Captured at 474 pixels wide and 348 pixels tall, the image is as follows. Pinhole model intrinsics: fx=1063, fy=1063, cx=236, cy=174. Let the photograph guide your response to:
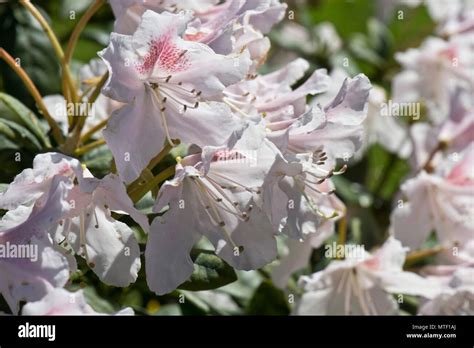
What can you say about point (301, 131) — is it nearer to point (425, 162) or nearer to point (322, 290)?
point (322, 290)

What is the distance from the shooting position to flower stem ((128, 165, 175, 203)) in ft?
4.14

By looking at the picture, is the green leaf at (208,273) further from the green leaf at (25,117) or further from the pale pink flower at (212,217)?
the green leaf at (25,117)

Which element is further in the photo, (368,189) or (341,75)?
(368,189)

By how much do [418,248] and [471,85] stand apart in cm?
75

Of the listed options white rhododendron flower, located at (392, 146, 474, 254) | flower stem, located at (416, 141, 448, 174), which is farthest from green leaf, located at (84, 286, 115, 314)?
flower stem, located at (416, 141, 448, 174)

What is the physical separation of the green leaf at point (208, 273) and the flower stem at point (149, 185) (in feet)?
0.46

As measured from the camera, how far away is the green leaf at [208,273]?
136 centimetres

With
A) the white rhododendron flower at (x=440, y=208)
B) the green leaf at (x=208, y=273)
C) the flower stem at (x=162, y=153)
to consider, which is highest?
the flower stem at (x=162, y=153)

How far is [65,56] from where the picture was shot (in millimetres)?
1457

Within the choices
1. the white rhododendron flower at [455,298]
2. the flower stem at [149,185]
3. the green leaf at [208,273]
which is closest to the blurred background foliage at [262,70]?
the green leaf at [208,273]

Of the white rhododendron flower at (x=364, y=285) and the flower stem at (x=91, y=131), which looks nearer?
the flower stem at (x=91, y=131)

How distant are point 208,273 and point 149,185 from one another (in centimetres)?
17

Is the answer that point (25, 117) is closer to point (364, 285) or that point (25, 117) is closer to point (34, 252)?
point (34, 252)
